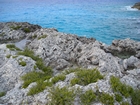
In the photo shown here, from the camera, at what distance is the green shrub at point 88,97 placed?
7695 mm

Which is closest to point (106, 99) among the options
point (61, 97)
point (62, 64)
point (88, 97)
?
point (88, 97)

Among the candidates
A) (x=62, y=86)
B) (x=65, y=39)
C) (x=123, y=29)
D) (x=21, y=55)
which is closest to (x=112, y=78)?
(x=62, y=86)

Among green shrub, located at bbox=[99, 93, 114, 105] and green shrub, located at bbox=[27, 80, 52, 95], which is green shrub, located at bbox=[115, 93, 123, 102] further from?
green shrub, located at bbox=[27, 80, 52, 95]

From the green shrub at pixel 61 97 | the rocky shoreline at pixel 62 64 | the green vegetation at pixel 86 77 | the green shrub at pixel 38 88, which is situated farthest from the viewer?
the green vegetation at pixel 86 77

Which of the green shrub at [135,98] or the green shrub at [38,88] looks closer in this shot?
the green shrub at [135,98]

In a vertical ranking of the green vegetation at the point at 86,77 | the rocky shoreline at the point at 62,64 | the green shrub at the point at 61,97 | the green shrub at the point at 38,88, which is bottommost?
the rocky shoreline at the point at 62,64

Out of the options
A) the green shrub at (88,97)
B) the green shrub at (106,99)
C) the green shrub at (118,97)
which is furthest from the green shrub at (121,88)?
the green shrub at (88,97)

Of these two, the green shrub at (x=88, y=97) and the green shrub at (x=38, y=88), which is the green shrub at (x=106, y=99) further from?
the green shrub at (x=38, y=88)

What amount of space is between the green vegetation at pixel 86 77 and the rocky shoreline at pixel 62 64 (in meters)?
0.30

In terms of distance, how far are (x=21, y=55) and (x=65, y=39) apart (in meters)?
7.15

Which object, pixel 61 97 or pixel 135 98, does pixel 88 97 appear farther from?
pixel 135 98

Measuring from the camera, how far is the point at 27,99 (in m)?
8.68

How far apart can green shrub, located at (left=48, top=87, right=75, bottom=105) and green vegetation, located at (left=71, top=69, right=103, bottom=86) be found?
1.02 meters

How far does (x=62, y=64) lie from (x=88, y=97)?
31.4 ft
